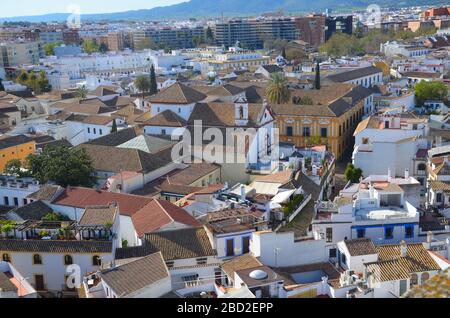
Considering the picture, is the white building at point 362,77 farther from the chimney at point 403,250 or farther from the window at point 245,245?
the chimney at point 403,250

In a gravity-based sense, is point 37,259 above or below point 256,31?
below

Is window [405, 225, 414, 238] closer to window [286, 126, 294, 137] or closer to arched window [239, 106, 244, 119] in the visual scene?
arched window [239, 106, 244, 119]

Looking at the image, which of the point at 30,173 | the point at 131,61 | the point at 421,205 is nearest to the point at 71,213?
the point at 30,173

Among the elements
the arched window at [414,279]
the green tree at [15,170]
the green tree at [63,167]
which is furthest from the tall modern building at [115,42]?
the arched window at [414,279]

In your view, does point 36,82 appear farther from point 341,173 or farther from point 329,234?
point 329,234

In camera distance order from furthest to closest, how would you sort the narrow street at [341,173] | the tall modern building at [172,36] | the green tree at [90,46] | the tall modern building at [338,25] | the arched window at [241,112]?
1. the tall modern building at [172,36]
2. the tall modern building at [338,25]
3. the green tree at [90,46]
4. the arched window at [241,112]
5. the narrow street at [341,173]

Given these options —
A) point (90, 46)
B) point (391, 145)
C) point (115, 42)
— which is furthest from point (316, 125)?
point (115, 42)
